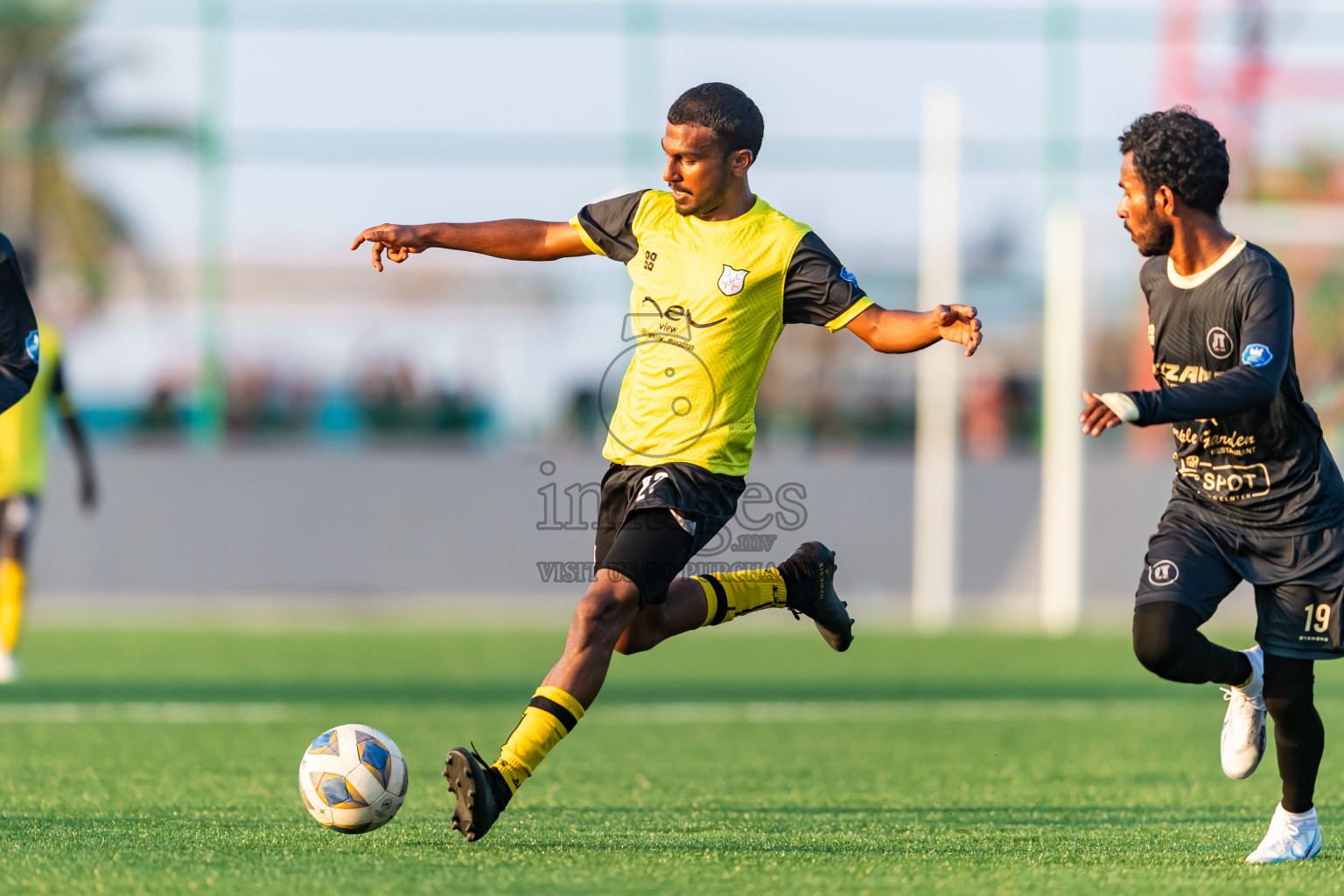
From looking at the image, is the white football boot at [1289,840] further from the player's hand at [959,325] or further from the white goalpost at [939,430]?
the white goalpost at [939,430]

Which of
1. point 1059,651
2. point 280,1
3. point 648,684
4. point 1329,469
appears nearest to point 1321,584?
point 1329,469

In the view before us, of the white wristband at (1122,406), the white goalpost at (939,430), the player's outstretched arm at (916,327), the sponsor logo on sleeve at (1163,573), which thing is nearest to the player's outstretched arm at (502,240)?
the player's outstretched arm at (916,327)

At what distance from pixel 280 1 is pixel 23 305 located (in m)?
13.3

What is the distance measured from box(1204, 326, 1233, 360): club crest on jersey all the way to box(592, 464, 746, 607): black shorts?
148 centimetres

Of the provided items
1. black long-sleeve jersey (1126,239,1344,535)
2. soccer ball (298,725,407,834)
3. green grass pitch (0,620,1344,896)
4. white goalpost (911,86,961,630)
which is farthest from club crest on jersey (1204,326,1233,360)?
white goalpost (911,86,961,630)

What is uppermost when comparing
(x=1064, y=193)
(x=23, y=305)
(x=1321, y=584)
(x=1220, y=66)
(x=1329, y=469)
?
(x=1220, y=66)

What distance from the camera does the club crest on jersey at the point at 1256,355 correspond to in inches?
183

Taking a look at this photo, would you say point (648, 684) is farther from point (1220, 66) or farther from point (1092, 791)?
point (1220, 66)

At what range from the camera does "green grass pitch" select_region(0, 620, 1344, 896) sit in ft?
15.0

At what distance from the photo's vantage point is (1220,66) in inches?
750

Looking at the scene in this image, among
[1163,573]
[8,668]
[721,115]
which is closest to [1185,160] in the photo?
[1163,573]

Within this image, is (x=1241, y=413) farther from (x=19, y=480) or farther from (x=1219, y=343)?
(x=19, y=480)

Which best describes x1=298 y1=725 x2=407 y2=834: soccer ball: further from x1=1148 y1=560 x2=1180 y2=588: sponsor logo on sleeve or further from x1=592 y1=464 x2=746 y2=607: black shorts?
x1=1148 y1=560 x2=1180 y2=588: sponsor logo on sleeve

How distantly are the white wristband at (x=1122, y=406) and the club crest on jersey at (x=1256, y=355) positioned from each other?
46cm
